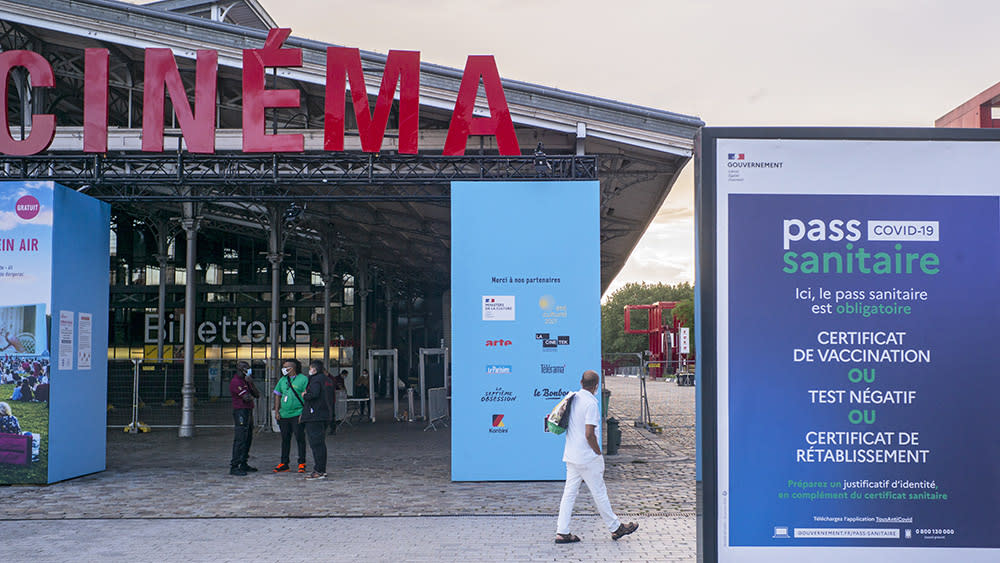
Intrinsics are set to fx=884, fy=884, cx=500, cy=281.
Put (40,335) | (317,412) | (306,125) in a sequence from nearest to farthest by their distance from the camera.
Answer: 1. (40,335)
2. (317,412)
3. (306,125)

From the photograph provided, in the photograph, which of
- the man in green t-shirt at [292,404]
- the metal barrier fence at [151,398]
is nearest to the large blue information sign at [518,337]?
the man in green t-shirt at [292,404]

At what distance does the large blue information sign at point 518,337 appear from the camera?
13000mm

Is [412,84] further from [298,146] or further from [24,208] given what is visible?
[24,208]

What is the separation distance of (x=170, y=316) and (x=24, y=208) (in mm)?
25173

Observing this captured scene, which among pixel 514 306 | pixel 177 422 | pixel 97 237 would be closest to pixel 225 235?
pixel 177 422

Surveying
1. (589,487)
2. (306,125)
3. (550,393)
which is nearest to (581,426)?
(589,487)

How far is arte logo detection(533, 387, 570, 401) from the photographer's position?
1302cm

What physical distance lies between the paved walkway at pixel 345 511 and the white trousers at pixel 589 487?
242 mm

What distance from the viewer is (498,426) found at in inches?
513

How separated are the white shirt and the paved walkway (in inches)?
34.9

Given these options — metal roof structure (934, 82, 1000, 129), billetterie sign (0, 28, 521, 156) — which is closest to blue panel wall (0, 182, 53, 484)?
billetterie sign (0, 28, 521, 156)

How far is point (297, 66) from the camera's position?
1432 cm

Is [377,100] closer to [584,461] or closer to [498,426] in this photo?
[498,426]

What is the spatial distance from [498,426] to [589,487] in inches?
183
